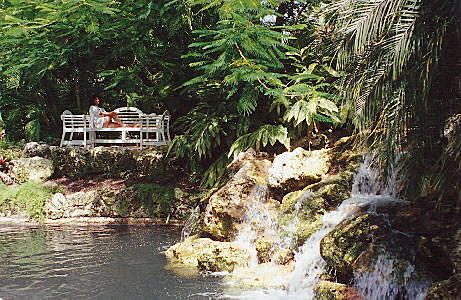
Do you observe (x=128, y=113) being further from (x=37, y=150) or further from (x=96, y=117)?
(x=37, y=150)

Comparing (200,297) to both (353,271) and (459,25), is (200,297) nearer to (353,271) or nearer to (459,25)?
(353,271)

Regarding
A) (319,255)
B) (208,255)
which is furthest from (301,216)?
(208,255)

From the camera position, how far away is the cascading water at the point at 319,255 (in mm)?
5305

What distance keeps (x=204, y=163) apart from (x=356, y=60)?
734cm

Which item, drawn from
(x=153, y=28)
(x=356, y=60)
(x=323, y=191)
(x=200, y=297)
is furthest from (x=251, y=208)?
(x=153, y=28)

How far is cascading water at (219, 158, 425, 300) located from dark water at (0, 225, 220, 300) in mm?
918

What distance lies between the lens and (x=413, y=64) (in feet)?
18.2

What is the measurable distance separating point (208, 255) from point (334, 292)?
8.46 feet

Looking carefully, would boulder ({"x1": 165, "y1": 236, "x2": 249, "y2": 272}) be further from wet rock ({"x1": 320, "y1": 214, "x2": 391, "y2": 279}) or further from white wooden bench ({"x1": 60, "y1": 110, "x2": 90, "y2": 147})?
white wooden bench ({"x1": 60, "y1": 110, "x2": 90, "y2": 147})

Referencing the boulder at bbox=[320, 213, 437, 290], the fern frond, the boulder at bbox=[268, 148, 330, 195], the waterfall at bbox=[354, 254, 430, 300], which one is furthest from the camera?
the fern frond

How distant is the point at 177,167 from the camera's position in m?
13.0

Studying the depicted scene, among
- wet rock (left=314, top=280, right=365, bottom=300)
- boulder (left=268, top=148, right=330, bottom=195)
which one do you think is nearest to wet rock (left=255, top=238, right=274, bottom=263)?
boulder (left=268, top=148, right=330, bottom=195)

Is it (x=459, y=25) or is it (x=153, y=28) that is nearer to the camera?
(x=459, y=25)

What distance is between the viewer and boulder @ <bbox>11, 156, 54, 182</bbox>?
44.5 feet
